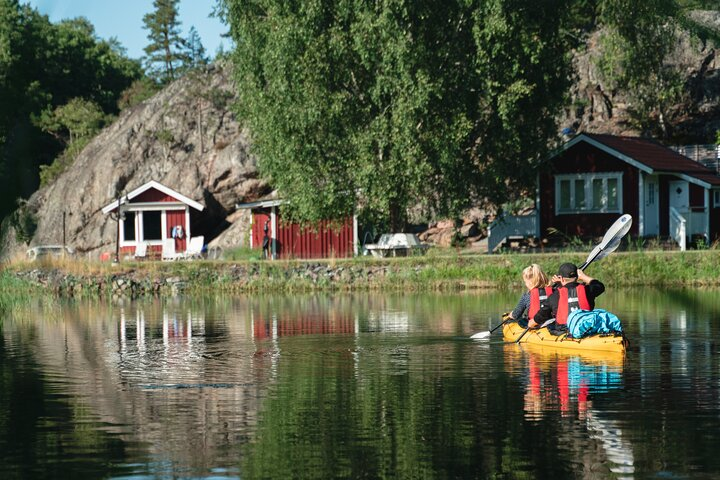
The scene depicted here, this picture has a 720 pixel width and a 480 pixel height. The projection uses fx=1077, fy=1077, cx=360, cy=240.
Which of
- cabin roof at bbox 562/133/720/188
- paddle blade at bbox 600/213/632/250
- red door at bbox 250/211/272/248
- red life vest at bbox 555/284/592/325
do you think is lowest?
red life vest at bbox 555/284/592/325

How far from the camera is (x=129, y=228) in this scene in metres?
61.6

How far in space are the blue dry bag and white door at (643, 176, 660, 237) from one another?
103ft

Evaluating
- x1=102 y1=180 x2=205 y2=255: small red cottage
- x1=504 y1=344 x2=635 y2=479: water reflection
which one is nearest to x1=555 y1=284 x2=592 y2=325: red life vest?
x1=504 y1=344 x2=635 y2=479: water reflection

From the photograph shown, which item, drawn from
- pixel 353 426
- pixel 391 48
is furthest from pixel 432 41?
pixel 353 426

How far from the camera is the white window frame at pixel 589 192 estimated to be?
48.2m

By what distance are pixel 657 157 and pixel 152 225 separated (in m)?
28.0

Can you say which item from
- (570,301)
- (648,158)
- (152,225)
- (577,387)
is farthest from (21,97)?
(152,225)

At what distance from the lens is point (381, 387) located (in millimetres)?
14359

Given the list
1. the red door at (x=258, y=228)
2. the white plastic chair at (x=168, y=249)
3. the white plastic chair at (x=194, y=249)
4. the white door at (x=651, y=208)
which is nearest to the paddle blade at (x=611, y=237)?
the white door at (x=651, y=208)

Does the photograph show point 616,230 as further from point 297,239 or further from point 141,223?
A: point 141,223

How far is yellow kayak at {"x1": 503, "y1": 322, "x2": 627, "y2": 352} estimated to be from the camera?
1733 cm

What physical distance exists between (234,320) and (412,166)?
15753mm

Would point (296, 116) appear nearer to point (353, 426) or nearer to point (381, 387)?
point (381, 387)

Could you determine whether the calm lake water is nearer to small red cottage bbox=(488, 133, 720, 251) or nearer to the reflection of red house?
the reflection of red house
